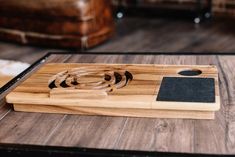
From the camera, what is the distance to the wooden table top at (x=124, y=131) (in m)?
0.82

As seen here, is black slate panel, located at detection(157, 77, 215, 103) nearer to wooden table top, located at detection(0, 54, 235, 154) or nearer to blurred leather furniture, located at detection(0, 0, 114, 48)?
wooden table top, located at detection(0, 54, 235, 154)

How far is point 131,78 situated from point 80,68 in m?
0.18

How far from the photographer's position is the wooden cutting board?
3.06 feet

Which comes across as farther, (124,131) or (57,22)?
(57,22)

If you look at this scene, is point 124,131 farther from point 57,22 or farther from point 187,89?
point 57,22

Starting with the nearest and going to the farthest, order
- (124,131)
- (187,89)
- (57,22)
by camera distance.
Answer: (124,131), (187,89), (57,22)

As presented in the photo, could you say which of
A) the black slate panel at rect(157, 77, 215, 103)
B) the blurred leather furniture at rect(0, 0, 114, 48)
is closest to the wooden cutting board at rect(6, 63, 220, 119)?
the black slate panel at rect(157, 77, 215, 103)

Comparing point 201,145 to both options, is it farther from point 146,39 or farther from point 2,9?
point 2,9

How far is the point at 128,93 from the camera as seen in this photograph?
3.26 ft

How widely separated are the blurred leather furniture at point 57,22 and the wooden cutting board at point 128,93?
174 cm

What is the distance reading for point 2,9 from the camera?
3.17 metres

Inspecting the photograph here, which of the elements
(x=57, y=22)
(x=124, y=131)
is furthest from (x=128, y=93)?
(x=57, y=22)

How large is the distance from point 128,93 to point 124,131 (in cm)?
13

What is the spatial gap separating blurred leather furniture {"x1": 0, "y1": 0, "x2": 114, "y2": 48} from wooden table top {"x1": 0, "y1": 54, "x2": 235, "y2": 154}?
186cm
